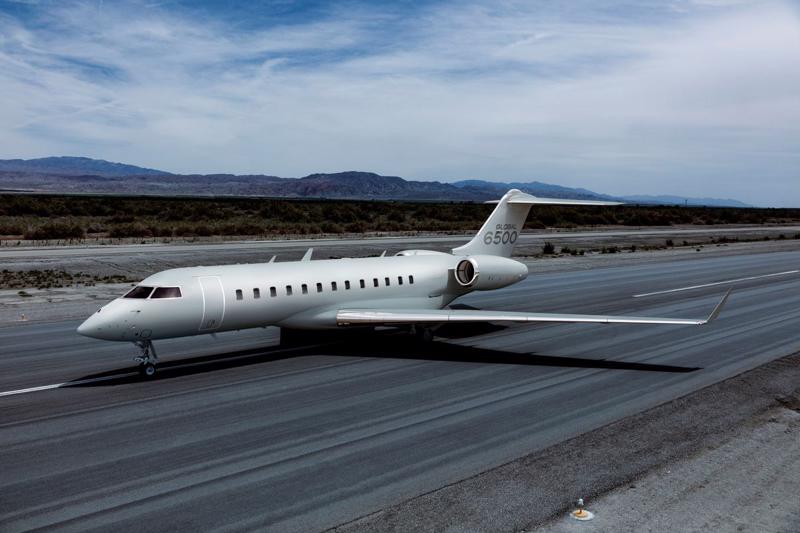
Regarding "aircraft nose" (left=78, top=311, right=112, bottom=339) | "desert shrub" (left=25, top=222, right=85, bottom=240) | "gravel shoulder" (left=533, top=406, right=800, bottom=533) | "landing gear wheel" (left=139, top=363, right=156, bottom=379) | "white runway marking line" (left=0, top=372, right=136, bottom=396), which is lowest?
"gravel shoulder" (left=533, top=406, right=800, bottom=533)

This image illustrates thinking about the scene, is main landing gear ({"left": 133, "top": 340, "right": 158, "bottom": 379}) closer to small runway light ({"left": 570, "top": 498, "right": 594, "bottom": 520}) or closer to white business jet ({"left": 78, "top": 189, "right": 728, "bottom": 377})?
white business jet ({"left": 78, "top": 189, "right": 728, "bottom": 377})

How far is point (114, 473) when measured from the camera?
423 inches

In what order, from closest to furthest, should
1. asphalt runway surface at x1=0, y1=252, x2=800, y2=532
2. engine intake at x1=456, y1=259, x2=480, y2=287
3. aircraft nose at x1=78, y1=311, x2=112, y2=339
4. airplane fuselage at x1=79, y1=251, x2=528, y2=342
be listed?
asphalt runway surface at x1=0, y1=252, x2=800, y2=532, aircraft nose at x1=78, y1=311, x2=112, y2=339, airplane fuselage at x1=79, y1=251, x2=528, y2=342, engine intake at x1=456, y1=259, x2=480, y2=287

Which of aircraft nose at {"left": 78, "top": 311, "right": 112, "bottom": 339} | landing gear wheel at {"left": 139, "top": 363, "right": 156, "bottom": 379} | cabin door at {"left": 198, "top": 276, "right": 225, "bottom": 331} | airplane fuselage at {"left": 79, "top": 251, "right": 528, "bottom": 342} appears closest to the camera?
aircraft nose at {"left": 78, "top": 311, "right": 112, "bottom": 339}

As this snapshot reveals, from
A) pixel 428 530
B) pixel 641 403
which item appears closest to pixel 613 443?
pixel 641 403

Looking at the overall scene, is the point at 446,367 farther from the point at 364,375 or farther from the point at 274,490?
the point at 274,490

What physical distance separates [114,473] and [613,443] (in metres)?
8.61

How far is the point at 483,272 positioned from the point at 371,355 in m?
5.37

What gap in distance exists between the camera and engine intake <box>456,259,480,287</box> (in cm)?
2227

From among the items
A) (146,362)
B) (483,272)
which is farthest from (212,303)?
(483,272)

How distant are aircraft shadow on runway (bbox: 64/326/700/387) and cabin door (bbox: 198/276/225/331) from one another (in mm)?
1312

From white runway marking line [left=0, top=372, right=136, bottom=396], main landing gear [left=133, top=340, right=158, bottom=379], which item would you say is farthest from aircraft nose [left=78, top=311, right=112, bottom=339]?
white runway marking line [left=0, top=372, right=136, bottom=396]

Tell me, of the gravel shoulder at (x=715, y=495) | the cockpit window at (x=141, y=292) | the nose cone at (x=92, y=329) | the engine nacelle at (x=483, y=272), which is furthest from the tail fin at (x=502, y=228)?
the gravel shoulder at (x=715, y=495)

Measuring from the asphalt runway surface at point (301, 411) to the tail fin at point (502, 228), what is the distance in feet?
10.5
